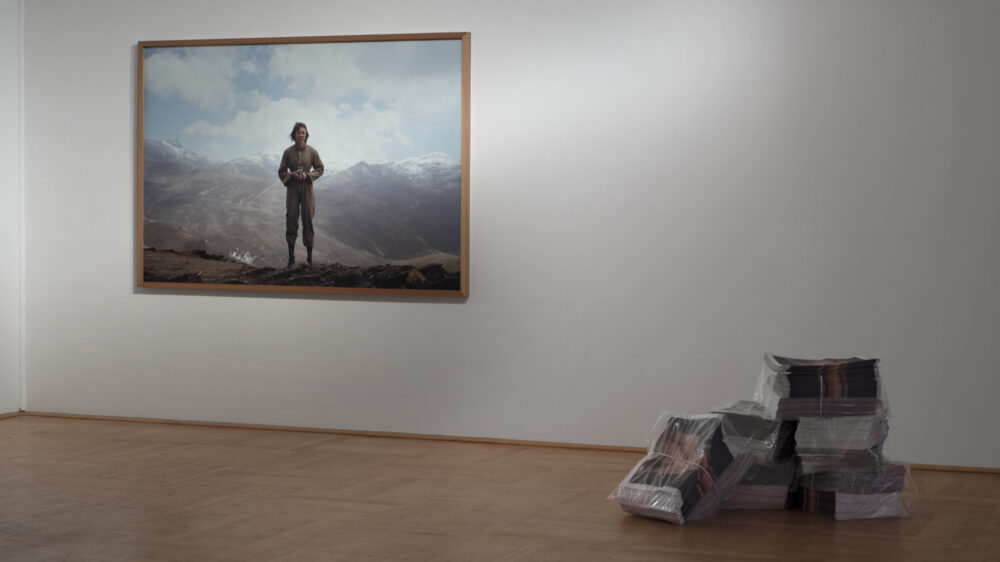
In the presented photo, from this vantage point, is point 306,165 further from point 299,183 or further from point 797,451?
point 797,451

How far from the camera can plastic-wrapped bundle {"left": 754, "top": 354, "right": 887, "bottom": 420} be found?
17.0 feet

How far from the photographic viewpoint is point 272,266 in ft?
24.7

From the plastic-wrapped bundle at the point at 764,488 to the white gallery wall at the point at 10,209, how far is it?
5613mm

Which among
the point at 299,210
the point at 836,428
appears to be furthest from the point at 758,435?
the point at 299,210

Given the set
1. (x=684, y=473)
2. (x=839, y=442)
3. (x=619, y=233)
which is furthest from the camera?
(x=619, y=233)

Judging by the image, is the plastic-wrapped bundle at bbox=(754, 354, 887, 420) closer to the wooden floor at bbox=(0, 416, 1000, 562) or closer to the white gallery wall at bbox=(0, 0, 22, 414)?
the wooden floor at bbox=(0, 416, 1000, 562)

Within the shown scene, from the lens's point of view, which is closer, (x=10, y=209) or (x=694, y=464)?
(x=694, y=464)

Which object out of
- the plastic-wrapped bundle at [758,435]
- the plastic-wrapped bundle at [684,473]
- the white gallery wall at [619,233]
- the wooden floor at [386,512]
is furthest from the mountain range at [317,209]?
the plastic-wrapped bundle at [758,435]

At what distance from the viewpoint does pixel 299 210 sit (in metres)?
7.43

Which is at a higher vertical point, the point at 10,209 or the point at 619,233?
the point at 10,209

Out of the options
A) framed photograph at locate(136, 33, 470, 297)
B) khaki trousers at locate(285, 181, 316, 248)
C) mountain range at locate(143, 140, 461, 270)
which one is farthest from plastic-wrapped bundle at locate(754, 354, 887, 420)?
khaki trousers at locate(285, 181, 316, 248)

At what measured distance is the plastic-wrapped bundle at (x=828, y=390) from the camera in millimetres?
5195

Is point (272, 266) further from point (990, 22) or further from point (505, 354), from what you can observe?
point (990, 22)

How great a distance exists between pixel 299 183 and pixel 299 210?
0.62 ft
